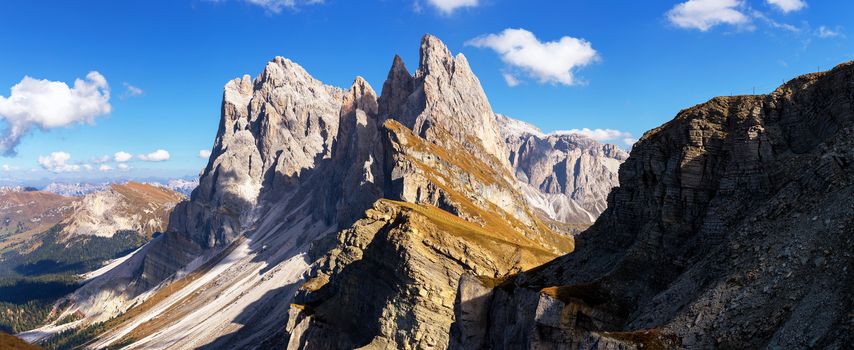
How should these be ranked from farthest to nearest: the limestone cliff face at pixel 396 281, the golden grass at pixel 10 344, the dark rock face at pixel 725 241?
the limestone cliff face at pixel 396 281 → the golden grass at pixel 10 344 → the dark rock face at pixel 725 241

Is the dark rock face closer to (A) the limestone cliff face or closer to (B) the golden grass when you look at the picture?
(A) the limestone cliff face

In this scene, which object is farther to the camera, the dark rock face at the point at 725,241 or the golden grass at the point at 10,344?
the golden grass at the point at 10,344

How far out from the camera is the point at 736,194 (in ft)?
127

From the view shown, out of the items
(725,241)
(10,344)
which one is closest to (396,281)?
(10,344)

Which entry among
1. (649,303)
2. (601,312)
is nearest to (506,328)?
(601,312)

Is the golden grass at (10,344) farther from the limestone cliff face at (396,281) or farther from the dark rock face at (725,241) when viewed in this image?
the dark rock face at (725,241)

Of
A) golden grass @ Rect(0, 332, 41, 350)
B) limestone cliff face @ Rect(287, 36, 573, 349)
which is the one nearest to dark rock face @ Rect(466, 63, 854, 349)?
limestone cliff face @ Rect(287, 36, 573, 349)

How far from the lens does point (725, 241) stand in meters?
34.6

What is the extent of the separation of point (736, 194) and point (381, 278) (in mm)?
66558

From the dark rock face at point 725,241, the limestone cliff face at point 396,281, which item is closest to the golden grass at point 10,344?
the limestone cliff face at point 396,281

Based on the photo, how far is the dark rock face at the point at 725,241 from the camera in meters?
27.4

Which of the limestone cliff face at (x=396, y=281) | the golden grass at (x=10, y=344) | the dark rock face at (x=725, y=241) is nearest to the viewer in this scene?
the dark rock face at (x=725, y=241)

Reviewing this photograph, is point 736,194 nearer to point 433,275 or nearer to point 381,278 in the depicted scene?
point 433,275

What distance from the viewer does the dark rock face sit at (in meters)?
27.4
